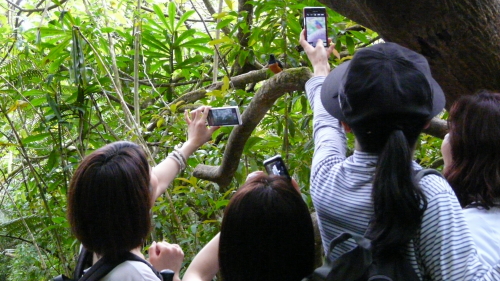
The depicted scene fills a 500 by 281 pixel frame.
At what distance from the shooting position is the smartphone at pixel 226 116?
68.2 inches

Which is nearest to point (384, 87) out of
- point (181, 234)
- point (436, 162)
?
point (436, 162)

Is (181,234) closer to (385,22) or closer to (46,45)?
(46,45)

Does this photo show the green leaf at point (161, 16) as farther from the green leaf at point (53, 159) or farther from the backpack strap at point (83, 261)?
the backpack strap at point (83, 261)

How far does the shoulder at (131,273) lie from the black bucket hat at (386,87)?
0.56 m

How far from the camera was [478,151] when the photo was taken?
4.17ft

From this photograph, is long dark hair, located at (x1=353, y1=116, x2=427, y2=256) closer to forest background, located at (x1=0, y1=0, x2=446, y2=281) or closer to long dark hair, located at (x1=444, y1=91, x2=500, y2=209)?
long dark hair, located at (x1=444, y1=91, x2=500, y2=209)

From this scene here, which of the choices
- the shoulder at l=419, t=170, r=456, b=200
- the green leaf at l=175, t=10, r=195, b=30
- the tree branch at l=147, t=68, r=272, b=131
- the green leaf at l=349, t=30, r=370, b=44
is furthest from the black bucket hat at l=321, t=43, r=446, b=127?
the green leaf at l=175, t=10, r=195, b=30

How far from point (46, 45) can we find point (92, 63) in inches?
10.3

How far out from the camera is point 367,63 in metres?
1.05

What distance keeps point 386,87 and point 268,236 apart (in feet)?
1.16

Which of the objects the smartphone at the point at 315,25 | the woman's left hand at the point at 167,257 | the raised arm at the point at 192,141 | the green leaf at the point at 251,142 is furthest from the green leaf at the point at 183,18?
the woman's left hand at the point at 167,257

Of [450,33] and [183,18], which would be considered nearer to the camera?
[450,33]

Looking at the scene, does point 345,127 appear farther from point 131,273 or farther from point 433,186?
point 131,273

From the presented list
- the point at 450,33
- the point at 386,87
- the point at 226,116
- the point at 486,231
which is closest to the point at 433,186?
the point at 386,87
